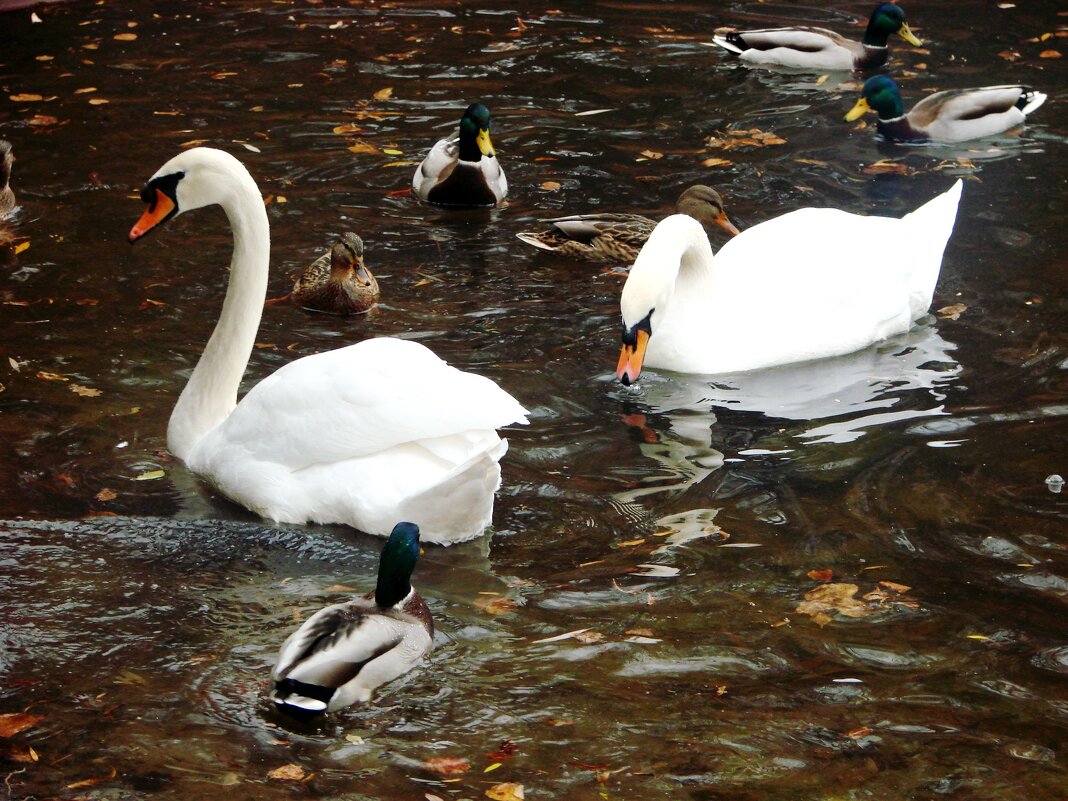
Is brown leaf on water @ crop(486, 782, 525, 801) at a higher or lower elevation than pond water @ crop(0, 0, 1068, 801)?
higher

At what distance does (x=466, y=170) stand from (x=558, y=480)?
406cm

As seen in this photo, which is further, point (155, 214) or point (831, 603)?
point (155, 214)

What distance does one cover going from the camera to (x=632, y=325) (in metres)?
7.64

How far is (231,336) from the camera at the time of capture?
22.2 feet

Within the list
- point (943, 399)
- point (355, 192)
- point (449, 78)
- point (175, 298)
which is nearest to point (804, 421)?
point (943, 399)

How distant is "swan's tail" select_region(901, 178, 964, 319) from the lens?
8.79m

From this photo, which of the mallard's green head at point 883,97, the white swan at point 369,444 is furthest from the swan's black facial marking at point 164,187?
the mallard's green head at point 883,97

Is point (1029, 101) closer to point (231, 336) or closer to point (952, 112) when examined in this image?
point (952, 112)

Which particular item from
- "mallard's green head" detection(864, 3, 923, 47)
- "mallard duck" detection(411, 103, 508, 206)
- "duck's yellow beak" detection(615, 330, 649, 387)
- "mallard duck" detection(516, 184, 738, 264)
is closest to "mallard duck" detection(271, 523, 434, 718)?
"duck's yellow beak" detection(615, 330, 649, 387)

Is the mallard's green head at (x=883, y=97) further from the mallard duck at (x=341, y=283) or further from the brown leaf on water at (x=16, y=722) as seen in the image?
the brown leaf on water at (x=16, y=722)

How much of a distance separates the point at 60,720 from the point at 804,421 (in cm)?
408

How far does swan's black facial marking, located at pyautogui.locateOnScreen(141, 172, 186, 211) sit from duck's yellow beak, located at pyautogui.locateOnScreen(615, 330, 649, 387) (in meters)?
2.36

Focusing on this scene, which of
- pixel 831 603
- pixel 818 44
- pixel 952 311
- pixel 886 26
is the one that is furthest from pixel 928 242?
pixel 886 26

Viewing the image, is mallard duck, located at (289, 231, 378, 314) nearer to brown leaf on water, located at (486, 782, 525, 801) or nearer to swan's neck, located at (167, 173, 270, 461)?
swan's neck, located at (167, 173, 270, 461)
